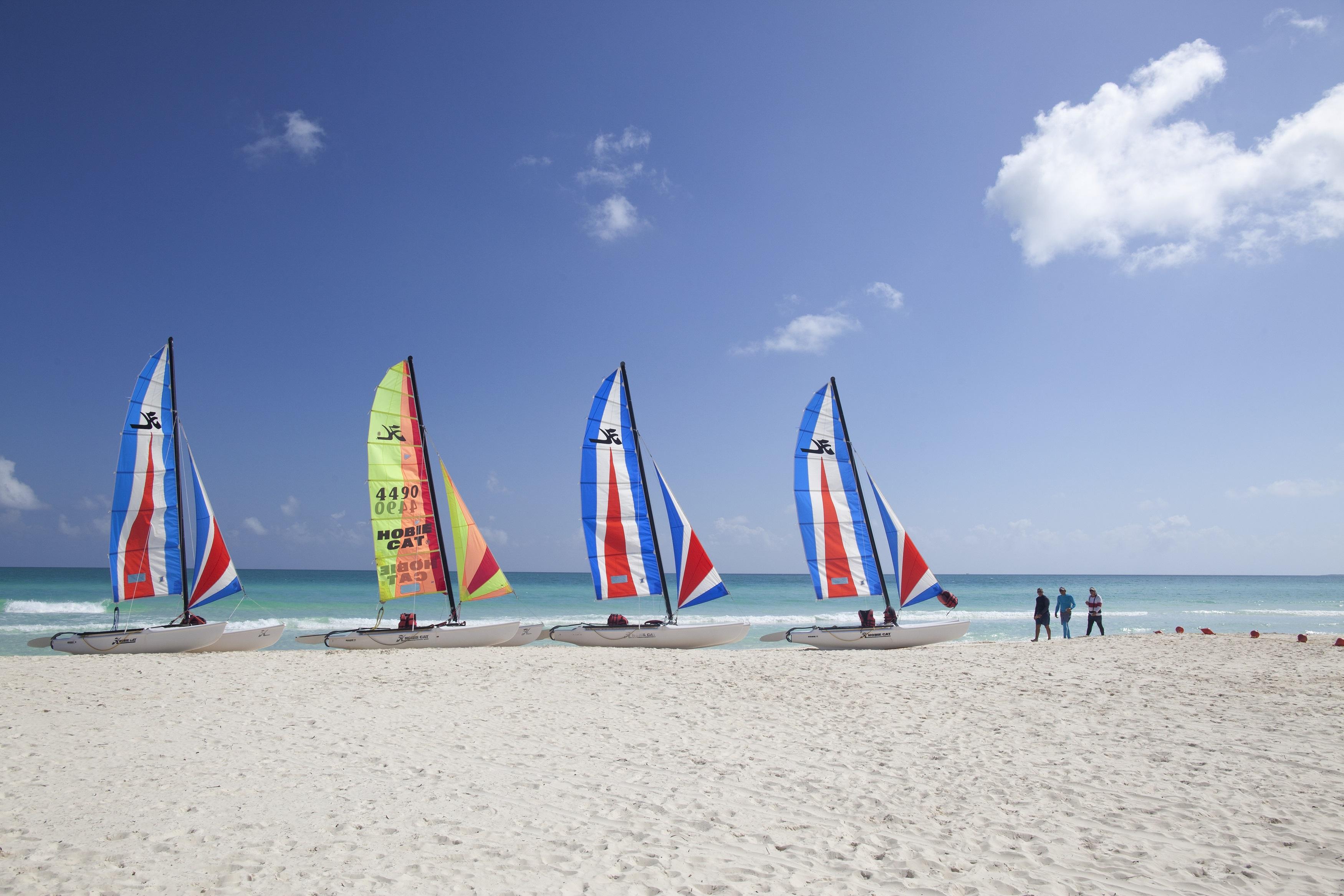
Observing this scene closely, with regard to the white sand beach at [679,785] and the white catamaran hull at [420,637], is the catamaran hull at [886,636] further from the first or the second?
the white catamaran hull at [420,637]

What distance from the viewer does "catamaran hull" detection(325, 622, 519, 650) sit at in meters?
15.0

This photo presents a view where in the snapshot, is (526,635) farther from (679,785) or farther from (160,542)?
(679,785)

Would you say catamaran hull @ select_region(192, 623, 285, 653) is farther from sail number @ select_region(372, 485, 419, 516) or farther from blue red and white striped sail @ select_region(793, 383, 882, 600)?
blue red and white striped sail @ select_region(793, 383, 882, 600)

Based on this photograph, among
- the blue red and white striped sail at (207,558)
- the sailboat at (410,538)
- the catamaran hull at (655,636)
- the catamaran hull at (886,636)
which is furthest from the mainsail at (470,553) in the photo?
the catamaran hull at (886,636)

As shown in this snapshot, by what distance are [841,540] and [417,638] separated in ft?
32.9

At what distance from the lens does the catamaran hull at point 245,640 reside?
584 inches

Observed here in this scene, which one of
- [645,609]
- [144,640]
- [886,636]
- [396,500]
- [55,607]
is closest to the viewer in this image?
[144,640]

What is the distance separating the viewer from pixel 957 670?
39.0 ft

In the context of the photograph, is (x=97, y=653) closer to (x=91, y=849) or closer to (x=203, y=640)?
(x=203, y=640)

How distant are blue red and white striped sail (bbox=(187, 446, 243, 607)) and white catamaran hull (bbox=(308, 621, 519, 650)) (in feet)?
8.48

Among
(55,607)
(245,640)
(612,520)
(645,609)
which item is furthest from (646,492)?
(55,607)

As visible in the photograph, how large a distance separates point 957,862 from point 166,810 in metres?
5.87

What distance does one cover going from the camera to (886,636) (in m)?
15.1

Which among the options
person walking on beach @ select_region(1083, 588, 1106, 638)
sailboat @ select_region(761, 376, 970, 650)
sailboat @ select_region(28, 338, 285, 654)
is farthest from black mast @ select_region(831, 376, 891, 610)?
sailboat @ select_region(28, 338, 285, 654)
